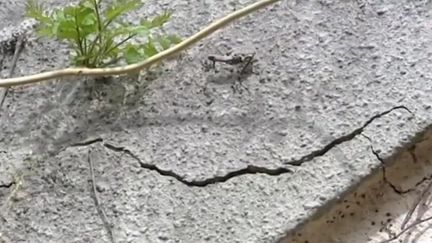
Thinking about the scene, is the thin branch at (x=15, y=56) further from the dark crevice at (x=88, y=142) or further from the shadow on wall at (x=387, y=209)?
the shadow on wall at (x=387, y=209)

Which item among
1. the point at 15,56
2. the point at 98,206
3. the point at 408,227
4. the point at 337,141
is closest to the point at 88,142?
the point at 98,206

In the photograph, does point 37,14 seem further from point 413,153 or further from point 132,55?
point 413,153

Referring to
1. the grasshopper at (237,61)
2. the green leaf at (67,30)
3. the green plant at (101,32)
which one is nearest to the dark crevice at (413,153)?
the grasshopper at (237,61)

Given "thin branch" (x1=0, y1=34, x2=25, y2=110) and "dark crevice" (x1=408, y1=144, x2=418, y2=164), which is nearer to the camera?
"dark crevice" (x1=408, y1=144, x2=418, y2=164)

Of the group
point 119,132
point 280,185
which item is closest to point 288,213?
point 280,185

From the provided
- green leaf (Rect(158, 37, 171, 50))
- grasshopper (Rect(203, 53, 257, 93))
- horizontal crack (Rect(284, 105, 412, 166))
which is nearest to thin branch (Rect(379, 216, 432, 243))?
horizontal crack (Rect(284, 105, 412, 166))

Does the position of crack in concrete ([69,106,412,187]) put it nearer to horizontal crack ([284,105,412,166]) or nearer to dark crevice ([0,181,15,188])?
horizontal crack ([284,105,412,166])

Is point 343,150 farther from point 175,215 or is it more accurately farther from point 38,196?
point 38,196

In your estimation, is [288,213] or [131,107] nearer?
[288,213]
